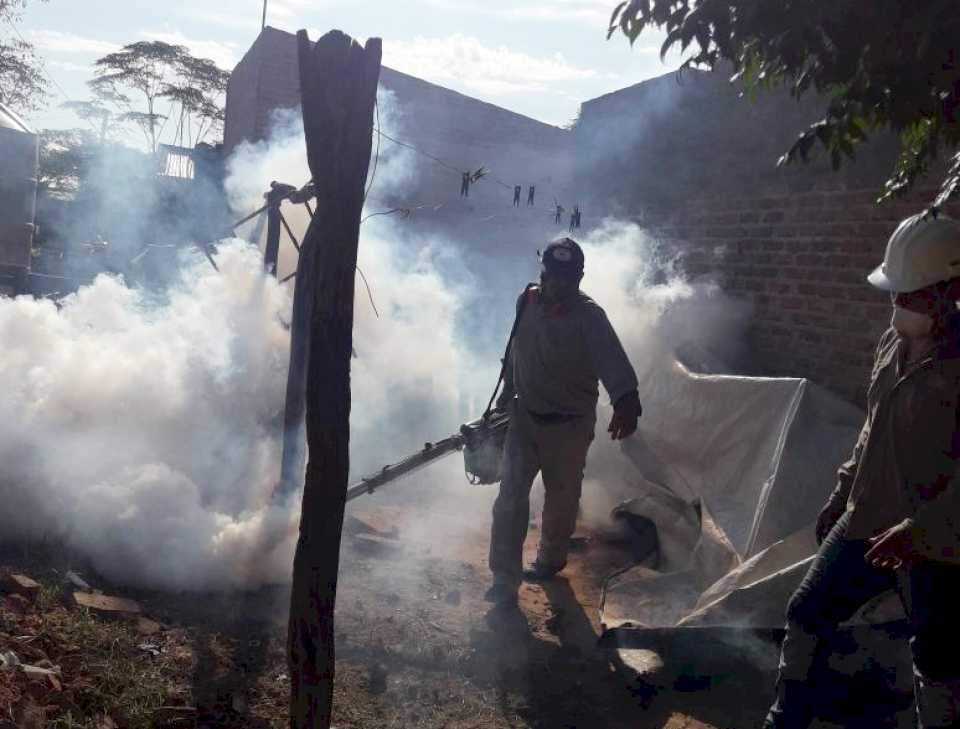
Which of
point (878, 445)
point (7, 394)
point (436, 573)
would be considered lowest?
point (436, 573)

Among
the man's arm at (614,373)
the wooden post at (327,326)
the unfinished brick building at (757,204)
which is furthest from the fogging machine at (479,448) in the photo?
the wooden post at (327,326)

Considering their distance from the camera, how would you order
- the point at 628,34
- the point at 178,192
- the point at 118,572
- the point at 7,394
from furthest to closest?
the point at 178,192
the point at 7,394
the point at 118,572
the point at 628,34

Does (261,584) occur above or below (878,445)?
below

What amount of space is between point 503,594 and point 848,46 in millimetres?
3488

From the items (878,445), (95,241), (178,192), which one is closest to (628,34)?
(878,445)

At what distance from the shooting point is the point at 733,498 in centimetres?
539

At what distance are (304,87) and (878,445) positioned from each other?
226 cm

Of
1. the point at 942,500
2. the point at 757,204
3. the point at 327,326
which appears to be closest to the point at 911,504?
the point at 942,500

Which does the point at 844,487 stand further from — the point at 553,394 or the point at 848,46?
the point at 553,394

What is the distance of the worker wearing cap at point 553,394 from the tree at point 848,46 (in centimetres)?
187

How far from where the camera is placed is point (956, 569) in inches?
104

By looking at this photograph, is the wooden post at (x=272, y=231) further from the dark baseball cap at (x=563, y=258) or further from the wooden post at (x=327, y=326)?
the wooden post at (x=327, y=326)

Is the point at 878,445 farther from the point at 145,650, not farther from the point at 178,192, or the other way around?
the point at 178,192

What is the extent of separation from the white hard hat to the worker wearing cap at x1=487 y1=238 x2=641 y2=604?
199 cm
